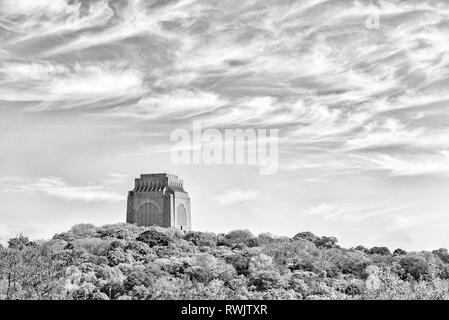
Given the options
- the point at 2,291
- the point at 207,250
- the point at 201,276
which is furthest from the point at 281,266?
the point at 2,291

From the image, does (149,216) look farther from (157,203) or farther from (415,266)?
(415,266)

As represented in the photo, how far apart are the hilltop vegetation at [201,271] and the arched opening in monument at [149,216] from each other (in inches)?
649

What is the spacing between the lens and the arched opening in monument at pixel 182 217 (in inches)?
3477

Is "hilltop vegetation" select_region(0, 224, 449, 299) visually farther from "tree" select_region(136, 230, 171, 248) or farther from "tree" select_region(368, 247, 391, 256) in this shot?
"tree" select_region(368, 247, 391, 256)

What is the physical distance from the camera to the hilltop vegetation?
90.8 ft

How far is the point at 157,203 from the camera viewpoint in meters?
86.1

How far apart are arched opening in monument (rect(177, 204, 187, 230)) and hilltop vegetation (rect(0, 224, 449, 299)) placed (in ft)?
60.5

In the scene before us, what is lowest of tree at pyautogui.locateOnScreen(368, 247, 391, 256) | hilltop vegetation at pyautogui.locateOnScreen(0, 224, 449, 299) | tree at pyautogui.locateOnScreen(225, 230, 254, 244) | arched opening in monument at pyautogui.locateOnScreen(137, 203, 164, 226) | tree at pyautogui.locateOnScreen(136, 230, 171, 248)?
hilltop vegetation at pyautogui.locateOnScreen(0, 224, 449, 299)

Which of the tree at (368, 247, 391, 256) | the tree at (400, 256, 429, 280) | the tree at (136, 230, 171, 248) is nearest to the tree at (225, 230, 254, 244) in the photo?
the tree at (136, 230, 171, 248)

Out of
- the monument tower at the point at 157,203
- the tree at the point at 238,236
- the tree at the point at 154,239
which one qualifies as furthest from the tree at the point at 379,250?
the monument tower at the point at 157,203
